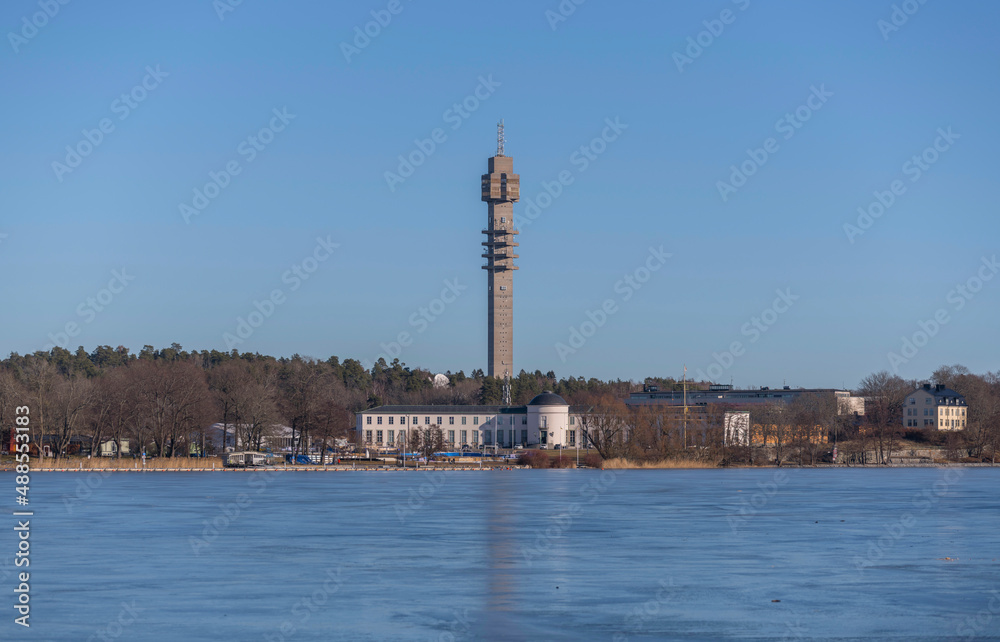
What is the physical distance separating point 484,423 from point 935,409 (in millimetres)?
66195

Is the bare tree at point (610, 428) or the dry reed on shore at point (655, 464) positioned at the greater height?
the bare tree at point (610, 428)

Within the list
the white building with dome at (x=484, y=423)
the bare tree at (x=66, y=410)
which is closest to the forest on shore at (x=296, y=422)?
the bare tree at (x=66, y=410)

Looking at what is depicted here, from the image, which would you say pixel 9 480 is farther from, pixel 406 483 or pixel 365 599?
pixel 365 599

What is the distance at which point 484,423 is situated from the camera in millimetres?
173625

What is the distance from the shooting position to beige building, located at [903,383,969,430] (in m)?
166

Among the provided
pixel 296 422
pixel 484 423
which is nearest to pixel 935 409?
pixel 484 423

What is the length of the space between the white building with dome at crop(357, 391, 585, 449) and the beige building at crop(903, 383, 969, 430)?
49.6m

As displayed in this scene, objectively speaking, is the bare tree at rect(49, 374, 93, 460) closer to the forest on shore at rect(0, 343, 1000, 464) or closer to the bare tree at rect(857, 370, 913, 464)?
the forest on shore at rect(0, 343, 1000, 464)

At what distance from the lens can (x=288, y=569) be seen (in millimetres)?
27141

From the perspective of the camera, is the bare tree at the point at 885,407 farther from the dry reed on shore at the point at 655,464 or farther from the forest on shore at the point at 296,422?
the dry reed on shore at the point at 655,464

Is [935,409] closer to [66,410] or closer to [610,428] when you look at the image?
[610,428]

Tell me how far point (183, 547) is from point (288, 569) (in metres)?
5.76

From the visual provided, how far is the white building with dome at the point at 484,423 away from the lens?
16825 centimetres

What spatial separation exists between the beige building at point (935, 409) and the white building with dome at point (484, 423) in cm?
4959
